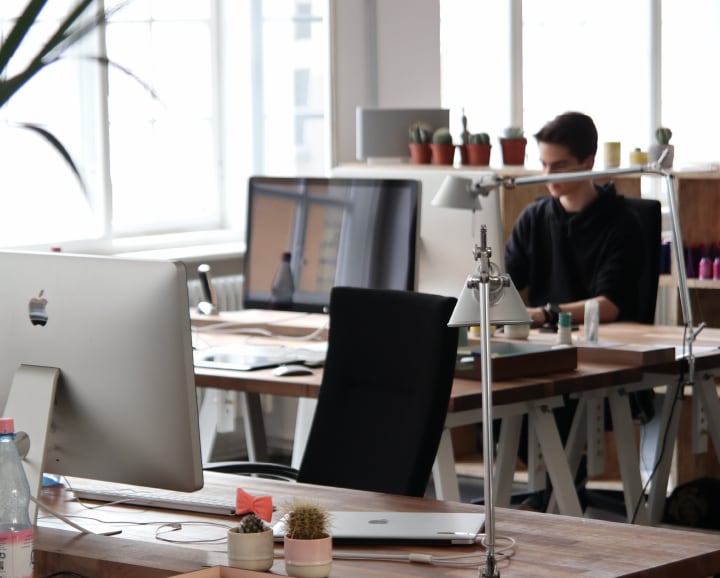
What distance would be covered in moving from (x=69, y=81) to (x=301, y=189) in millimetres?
1920

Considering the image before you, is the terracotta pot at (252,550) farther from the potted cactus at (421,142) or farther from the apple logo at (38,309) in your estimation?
the potted cactus at (421,142)

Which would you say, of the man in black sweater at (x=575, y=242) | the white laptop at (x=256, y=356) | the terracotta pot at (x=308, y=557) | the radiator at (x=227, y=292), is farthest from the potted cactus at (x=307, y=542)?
the radiator at (x=227, y=292)

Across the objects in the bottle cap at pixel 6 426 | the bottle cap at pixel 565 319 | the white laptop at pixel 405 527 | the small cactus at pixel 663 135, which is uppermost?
the small cactus at pixel 663 135

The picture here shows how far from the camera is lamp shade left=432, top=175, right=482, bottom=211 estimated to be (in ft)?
11.9

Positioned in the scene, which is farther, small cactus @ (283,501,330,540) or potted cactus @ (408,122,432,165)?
potted cactus @ (408,122,432,165)

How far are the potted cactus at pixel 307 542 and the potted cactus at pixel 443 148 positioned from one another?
12.0ft

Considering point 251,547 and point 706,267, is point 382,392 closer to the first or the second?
point 251,547

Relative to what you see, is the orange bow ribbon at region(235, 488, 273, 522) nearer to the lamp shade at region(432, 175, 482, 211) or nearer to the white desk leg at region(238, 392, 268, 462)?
the lamp shade at region(432, 175, 482, 211)

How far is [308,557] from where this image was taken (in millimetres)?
1740

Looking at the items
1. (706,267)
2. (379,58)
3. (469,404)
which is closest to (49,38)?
(469,404)

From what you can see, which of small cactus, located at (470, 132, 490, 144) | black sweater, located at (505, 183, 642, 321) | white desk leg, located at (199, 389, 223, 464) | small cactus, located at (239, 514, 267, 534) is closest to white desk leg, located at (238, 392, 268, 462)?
white desk leg, located at (199, 389, 223, 464)

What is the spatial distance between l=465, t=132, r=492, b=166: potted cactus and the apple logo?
3451 mm

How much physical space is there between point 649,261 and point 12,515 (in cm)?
295

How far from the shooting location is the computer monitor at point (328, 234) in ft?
11.9
